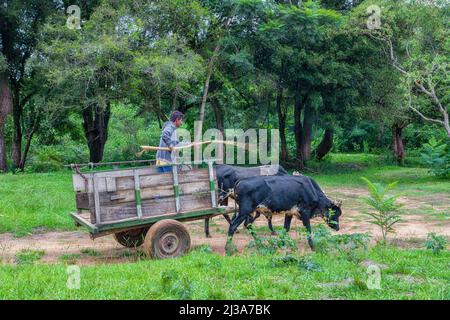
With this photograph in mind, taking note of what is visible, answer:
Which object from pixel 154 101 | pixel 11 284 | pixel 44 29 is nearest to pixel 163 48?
pixel 154 101

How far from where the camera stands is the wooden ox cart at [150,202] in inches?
301

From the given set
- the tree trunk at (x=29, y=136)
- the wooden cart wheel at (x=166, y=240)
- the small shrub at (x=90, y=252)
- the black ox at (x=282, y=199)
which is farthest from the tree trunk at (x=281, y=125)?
the wooden cart wheel at (x=166, y=240)

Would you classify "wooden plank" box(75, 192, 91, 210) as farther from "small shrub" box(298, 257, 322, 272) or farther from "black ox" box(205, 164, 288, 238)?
"black ox" box(205, 164, 288, 238)

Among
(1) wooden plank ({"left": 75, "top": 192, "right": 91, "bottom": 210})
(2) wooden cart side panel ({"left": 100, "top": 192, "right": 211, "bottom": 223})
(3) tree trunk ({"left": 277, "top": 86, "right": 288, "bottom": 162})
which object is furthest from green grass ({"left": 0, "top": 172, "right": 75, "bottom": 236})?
(3) tree trunk ({"left": 277, "top": 86, "right": 288, "bottom": 162})

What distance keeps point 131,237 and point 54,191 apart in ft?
25.0

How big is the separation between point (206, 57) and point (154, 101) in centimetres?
287

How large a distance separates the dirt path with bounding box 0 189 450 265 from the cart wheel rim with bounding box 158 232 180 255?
0.54 metres

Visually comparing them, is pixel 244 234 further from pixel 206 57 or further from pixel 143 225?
pixel 206 57

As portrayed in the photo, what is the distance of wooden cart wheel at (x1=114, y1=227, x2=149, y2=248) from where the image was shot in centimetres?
884

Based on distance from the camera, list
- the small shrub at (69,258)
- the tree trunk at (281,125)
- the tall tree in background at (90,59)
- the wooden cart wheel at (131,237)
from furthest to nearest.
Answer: the tree trunk at (281,125) → the tall tree in background at (90,59) → the wooden cart wheel at (131,237) → the small shrub at (69,258)

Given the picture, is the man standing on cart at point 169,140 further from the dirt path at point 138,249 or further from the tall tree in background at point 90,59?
the tall tree in background at point 90,59

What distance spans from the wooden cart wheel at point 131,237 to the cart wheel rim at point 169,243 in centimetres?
89

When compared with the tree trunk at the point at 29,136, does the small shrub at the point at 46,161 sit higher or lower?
lower

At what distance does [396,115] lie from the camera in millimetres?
23547
